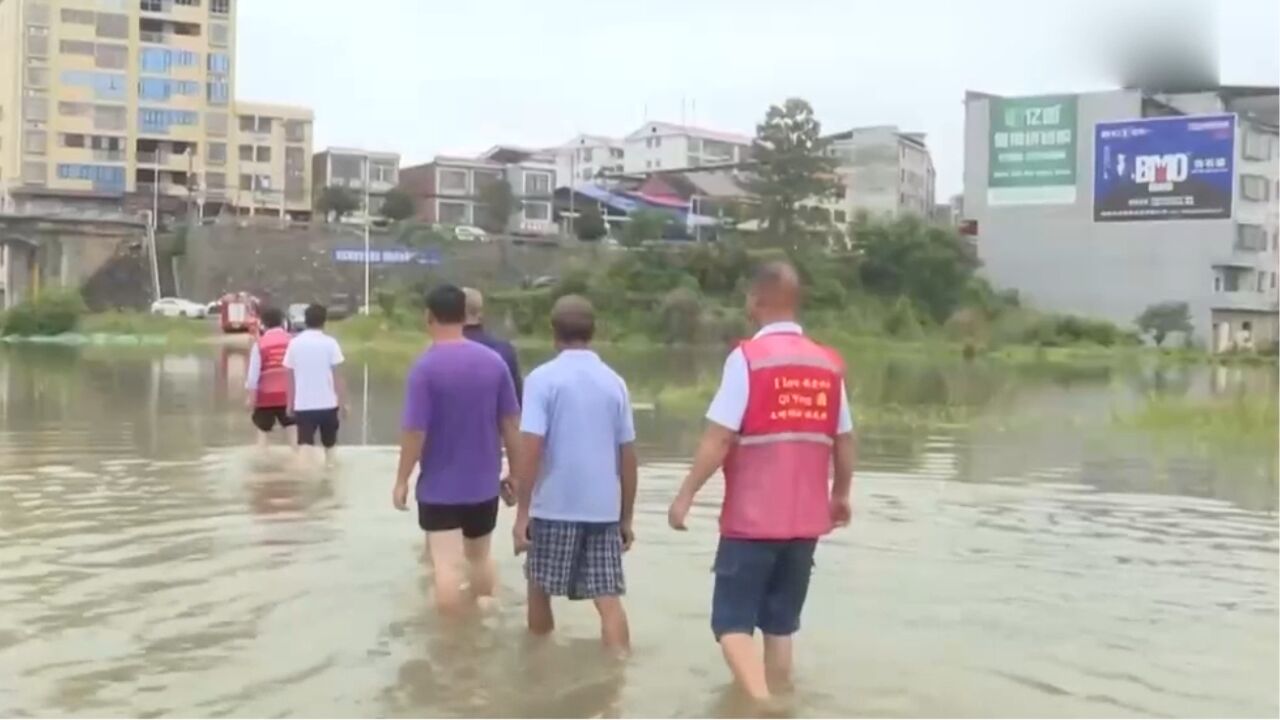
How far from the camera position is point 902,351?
62.2 meters

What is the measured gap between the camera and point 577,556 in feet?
21.5

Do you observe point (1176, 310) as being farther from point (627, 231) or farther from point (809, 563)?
point (809, 563)

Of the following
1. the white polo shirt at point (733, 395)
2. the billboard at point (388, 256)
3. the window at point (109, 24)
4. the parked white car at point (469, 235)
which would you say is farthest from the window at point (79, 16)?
the white polo shirt at point (733, 395)

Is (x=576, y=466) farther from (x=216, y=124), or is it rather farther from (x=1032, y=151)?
(x=216, y=124)

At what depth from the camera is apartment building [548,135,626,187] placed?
12688 cm

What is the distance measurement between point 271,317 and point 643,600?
6.50 m

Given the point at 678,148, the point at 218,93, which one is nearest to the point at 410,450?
the point at 218,93

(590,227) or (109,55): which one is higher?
(109,55)

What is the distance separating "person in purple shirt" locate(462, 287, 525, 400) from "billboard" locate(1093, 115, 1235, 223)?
227 ft

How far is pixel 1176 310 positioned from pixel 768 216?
20105mm

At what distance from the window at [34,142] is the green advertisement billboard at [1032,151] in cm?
5028

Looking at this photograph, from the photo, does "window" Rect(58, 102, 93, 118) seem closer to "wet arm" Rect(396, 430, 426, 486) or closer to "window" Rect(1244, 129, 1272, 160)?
"window" Rect(1244, 129, 1272, 160)

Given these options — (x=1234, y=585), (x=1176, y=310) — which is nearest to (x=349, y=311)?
(x=1176, y=310)

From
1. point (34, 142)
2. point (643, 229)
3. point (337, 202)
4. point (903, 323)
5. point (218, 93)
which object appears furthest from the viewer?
point (218, 93)
